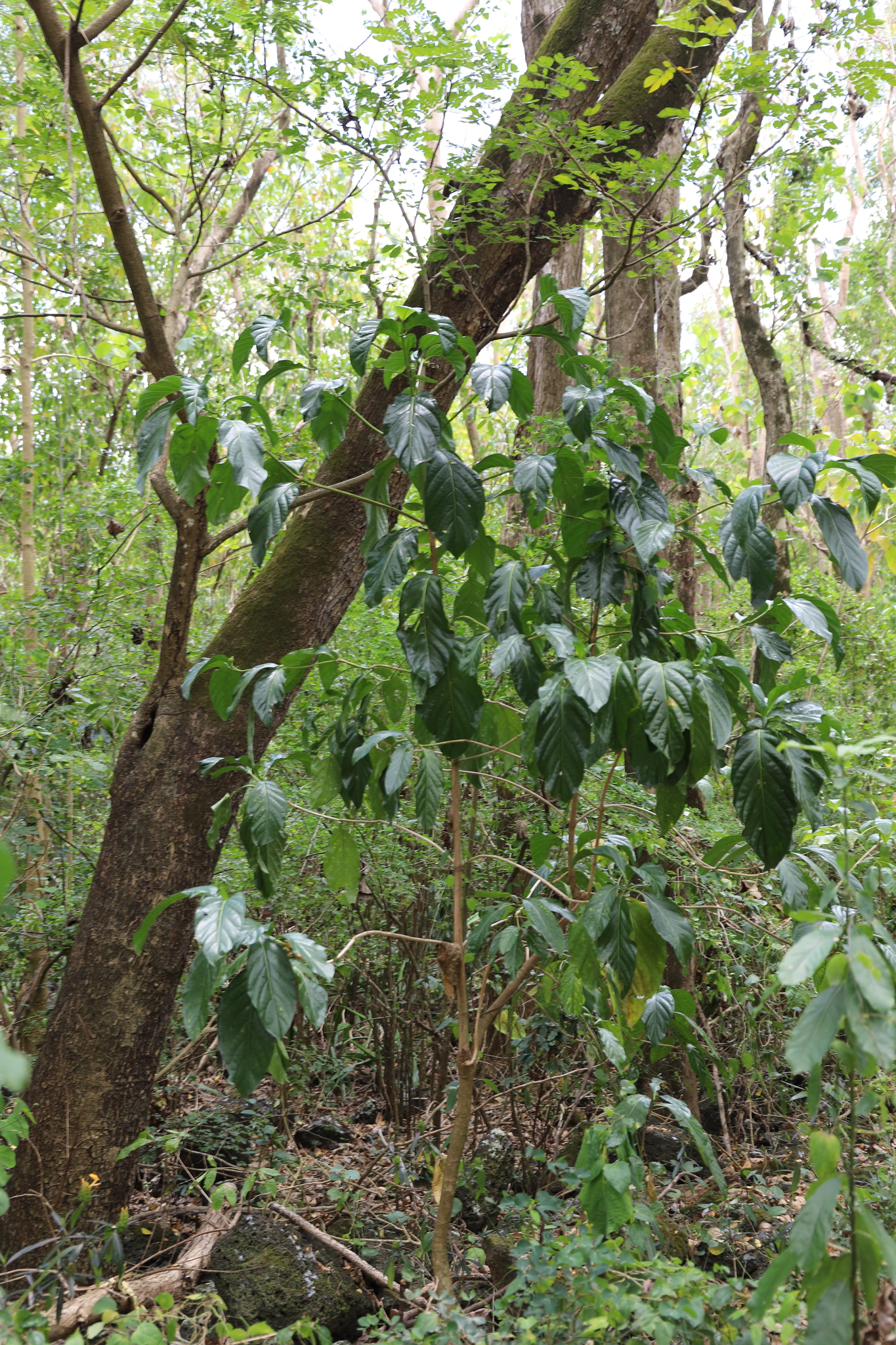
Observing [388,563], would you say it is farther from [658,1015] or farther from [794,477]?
[658,1015]

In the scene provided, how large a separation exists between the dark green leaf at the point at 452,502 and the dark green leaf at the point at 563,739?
34 centimetres

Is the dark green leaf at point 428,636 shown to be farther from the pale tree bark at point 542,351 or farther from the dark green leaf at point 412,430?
the pale tree bark at point 542,351

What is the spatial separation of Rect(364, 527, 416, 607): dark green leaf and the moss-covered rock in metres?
1.90

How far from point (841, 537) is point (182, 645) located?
6.67 ft

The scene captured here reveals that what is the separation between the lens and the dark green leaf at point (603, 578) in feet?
6.27

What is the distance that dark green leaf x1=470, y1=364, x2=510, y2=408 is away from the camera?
1771 mm

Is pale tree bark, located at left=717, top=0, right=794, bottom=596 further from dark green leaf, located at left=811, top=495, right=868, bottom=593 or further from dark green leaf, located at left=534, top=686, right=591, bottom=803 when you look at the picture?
dark green leaf, located at left=534, top=686, right=591, bottom=803

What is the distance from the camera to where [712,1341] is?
5.68ft

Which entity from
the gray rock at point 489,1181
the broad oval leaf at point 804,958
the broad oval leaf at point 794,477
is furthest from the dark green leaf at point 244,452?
the gray rock at point 489,1181

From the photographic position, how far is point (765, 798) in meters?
1.63

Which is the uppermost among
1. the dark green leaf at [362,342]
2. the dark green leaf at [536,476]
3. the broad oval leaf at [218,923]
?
the dark green leaf at [362,342]

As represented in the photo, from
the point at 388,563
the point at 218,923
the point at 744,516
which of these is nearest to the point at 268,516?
the point at 388,563

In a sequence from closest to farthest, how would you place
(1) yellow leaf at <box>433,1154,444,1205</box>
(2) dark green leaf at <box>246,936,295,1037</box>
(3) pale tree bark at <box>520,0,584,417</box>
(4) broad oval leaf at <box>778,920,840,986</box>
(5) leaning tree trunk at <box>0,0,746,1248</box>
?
(4) broad oval leaf at <box>778,920,840,986</box>
(2) dark green leaf at <box>246,936,295,1037</box>
(1) yellow leaf at <box>433,1154,444,1205</box>
(5) leaning tree trunk at <box>0,0,746,1248</box>
(3) pale tree bark at <box>520,0,584,417</box>

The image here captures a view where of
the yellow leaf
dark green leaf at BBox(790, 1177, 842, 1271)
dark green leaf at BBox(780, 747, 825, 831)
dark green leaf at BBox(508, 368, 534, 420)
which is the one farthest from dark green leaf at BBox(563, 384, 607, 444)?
the yellow leaf
